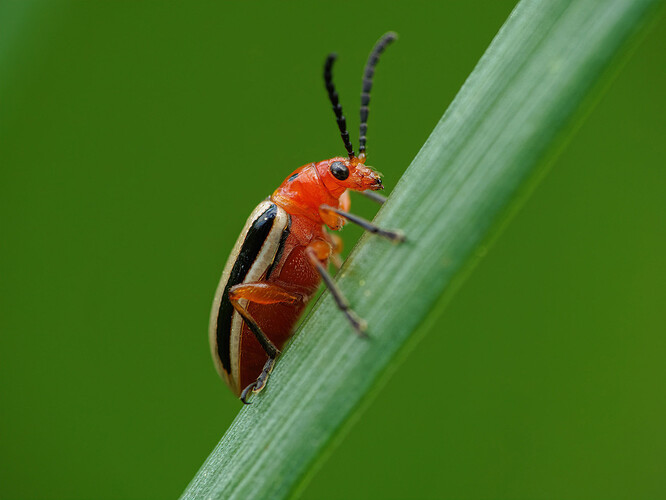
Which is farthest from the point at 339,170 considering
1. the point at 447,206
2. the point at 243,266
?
the point at 447,206

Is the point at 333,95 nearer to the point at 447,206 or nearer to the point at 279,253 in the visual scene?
the point at 279,253

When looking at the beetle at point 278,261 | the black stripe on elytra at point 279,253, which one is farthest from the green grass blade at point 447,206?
the black stripe on elytra at point 279,253

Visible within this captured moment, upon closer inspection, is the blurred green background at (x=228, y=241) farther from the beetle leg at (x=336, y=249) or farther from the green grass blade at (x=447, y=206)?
the green grass blade at (x=447, y=206)

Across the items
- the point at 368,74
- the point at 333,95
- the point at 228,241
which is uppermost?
the point at 368,74

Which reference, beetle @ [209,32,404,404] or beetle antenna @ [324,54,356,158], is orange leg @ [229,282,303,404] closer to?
beetle @ [209,32,404,404]

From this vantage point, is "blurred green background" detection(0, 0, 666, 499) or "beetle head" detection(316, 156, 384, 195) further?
"blurred green background" detection(0, 0, 666, 499)

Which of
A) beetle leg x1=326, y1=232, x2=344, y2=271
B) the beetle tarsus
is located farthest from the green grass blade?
beetle leg x1=326, y1=232, x2=344, y2=271

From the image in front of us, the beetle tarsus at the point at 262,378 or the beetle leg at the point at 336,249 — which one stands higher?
the beetle leg at the point at 336,249
